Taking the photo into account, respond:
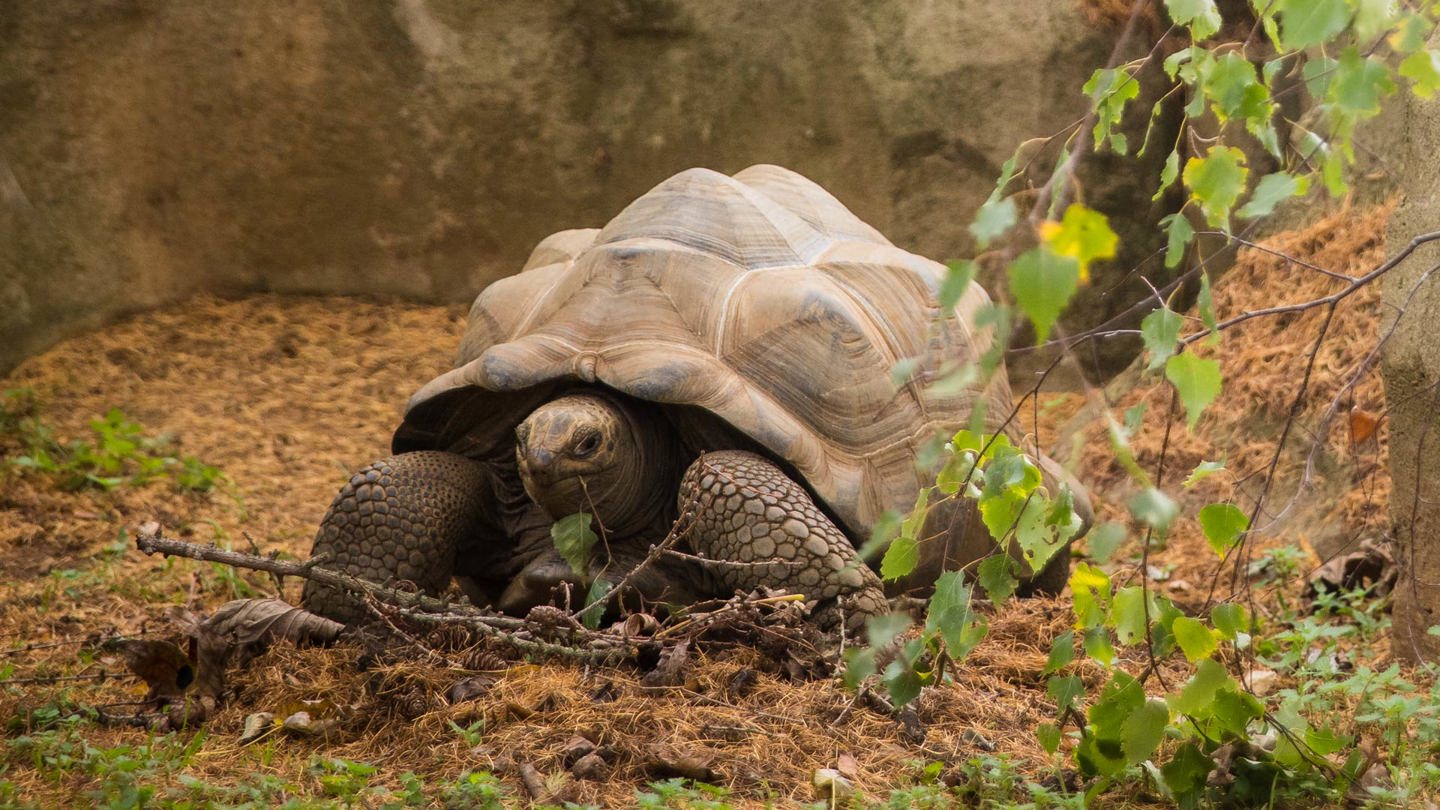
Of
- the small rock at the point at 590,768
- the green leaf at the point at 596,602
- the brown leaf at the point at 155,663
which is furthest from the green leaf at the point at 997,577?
the brown leaf at the point at 155,663

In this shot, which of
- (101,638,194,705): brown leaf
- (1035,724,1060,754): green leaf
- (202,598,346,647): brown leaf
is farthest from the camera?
(202,598,346,647): brown leaf

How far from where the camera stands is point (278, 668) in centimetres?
334

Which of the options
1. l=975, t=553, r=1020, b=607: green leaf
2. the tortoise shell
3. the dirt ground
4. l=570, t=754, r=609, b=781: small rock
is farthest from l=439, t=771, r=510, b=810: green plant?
the tortoise shell

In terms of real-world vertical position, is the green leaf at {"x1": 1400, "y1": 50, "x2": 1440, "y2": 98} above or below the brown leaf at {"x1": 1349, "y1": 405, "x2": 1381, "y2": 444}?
above

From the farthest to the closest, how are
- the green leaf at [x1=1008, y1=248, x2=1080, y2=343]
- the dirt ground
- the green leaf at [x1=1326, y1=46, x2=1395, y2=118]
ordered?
the dirt ground
the green leaf at [x1=1326, y1=46, x2=1395, y2=118]
the green leaf at [x1=1008, y1=248, x2=1080, y2=343]

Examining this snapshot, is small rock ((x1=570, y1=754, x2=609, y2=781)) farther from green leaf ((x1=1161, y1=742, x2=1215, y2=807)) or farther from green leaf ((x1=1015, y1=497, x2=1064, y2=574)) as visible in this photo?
green leaf ((x1=1161, y1=742, x2=1215, y2=807))

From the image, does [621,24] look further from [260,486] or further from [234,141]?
[260,486]

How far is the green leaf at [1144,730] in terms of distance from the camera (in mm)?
2293

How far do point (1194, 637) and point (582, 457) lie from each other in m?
1.79

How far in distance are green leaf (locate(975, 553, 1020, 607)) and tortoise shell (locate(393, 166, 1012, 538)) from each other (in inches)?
53.5

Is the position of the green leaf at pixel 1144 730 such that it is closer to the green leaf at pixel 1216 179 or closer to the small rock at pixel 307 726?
the green leaf at pixel 1216 179

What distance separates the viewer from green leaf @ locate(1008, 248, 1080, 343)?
139 centimetres

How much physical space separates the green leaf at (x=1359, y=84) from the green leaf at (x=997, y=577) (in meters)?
0.95

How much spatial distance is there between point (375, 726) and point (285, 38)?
5.48 m
